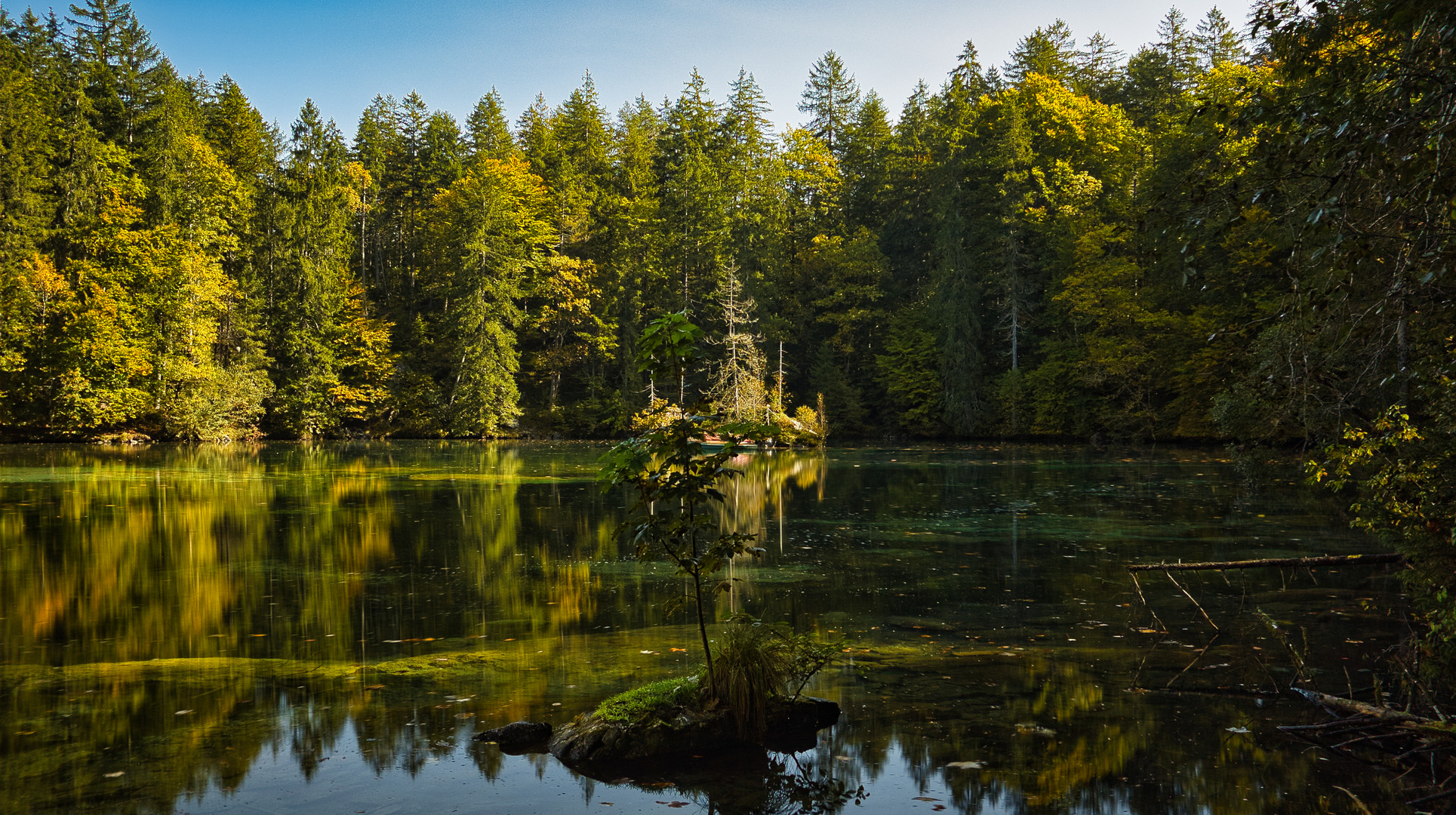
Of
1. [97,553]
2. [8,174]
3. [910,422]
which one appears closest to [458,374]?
[8,174]

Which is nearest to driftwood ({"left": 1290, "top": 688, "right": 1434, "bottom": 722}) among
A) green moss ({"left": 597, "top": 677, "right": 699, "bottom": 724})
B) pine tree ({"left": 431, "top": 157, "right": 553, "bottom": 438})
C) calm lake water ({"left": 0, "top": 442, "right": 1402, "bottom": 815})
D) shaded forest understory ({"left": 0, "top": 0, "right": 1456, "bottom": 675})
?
calm lake water ({"left": 0, "top": 442, "right": 1402, "bottom": 815})

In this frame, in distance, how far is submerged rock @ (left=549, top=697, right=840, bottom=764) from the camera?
5.20 metres

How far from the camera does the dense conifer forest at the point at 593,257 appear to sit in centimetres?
3734

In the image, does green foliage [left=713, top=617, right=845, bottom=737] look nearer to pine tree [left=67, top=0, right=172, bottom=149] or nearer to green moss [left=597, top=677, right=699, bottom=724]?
green moss [left=597, top=677, right=699, bottom=724]

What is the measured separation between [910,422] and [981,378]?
15.9ft

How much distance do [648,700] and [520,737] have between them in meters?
0.76

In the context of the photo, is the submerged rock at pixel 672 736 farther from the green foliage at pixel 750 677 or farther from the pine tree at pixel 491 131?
the pine tree at pixel 491 131

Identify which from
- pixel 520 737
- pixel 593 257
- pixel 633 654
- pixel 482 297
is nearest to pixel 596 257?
pixel 593 257

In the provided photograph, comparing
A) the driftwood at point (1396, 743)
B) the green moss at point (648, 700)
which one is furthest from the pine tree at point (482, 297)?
the driftwood at point (1396, 743)

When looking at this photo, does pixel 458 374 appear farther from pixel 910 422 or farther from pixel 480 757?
pixel 480 757

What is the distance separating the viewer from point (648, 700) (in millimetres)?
5461

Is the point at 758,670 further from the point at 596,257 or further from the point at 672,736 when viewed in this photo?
the point at 596,257

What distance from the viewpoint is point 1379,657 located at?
22.6 ft

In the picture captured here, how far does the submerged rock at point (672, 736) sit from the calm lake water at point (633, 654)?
20 centimetres
